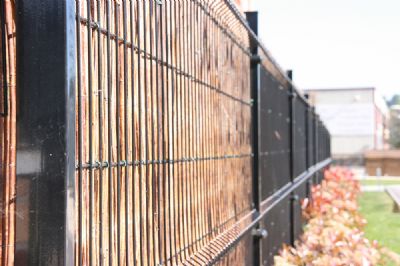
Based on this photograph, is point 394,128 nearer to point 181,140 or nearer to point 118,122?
point 181,140

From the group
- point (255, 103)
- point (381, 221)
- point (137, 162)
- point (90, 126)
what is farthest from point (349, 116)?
point (90, 126)

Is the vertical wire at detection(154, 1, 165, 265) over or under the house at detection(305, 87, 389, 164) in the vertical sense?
under

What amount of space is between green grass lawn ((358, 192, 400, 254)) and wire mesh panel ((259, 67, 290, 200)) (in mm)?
3434

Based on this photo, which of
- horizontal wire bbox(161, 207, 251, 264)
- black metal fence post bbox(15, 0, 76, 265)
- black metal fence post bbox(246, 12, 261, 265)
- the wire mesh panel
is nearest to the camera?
black metal fence post bbox(15, 0, 76, 265)

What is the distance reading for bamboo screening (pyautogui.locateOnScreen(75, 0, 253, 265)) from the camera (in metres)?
2.16

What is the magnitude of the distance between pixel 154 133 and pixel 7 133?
97 cm

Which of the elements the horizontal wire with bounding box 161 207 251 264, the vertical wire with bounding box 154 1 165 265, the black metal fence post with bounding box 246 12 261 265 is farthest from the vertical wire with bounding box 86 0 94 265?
the black metal fence post with bounding box 246 12 261 265

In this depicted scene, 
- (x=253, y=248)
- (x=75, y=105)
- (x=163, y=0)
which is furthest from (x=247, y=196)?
(x=75, y=105)

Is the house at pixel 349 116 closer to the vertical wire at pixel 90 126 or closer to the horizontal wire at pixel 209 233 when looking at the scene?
the horizontal wire at pixel 209 233

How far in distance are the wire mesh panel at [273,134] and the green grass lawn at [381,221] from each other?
3.43 meters

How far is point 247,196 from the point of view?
5105mm

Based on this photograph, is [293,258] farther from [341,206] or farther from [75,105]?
[341,206]

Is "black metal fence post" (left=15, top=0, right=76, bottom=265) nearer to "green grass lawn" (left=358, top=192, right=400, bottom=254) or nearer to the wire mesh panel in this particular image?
the wire mesh panel

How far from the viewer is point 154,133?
9.23 ft
